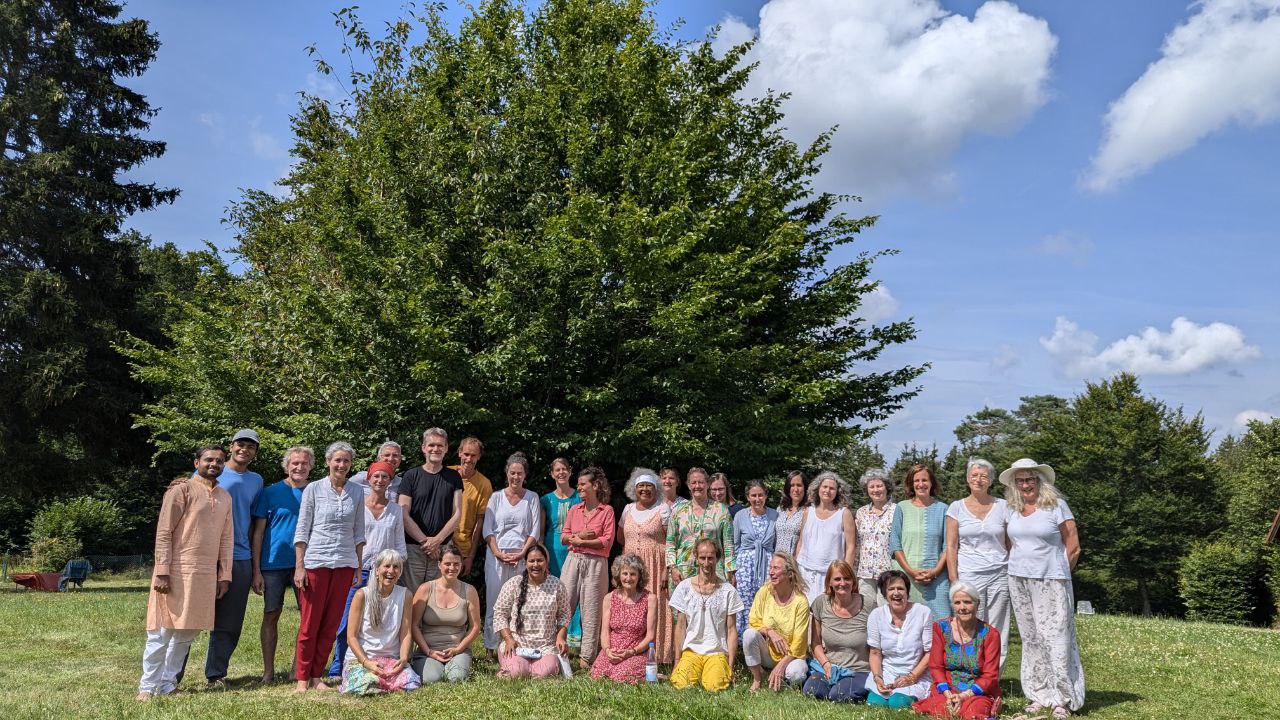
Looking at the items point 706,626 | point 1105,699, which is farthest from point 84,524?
point 1105,699

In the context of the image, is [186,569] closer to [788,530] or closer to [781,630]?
[781,630]

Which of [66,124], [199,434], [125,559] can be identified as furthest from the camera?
[125,559]

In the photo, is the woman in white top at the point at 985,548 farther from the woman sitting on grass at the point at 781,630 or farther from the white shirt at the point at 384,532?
the white shirt at the point at 384,532

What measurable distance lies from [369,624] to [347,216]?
7278 mm

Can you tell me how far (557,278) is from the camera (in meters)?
11.6

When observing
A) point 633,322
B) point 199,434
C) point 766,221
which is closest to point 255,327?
point 199,434

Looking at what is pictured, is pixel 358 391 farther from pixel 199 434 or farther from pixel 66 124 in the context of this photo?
pixel 66 124

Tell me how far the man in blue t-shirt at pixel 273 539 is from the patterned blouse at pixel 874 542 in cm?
530

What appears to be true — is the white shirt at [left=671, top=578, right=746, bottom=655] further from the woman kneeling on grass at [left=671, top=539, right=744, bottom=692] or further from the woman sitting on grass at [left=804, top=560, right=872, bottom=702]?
the woman sitting on grass at [left=804, top=560, right=872, bottom=702]

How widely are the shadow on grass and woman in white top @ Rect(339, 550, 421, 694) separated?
580 centimetres

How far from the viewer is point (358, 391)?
39.6ft

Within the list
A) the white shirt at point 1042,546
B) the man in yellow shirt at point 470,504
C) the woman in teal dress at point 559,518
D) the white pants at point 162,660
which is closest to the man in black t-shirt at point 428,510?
the man in yellow shirt at point 470,504

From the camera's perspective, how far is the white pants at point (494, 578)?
8.56 metres

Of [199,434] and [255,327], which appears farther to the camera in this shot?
[199,434]
